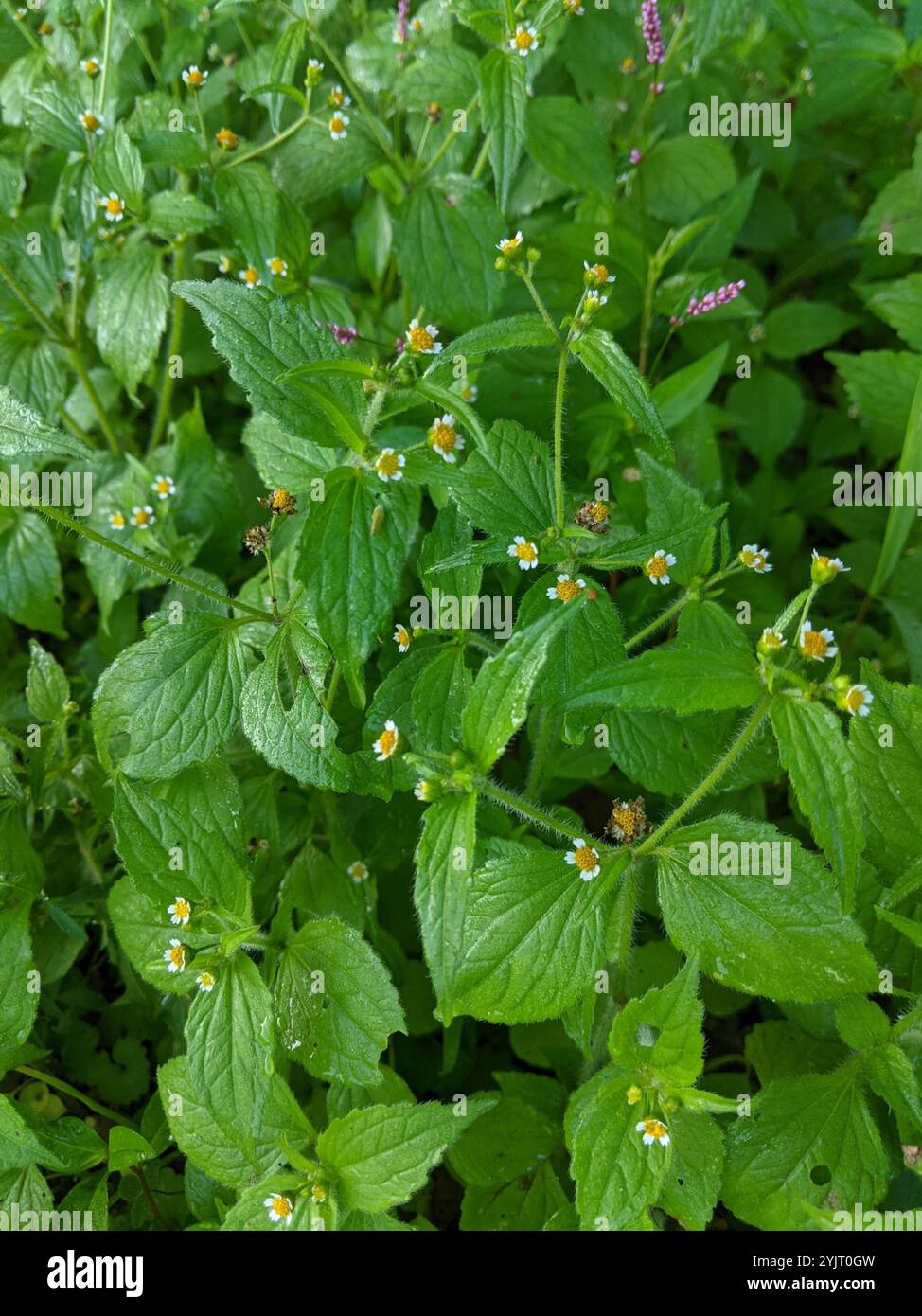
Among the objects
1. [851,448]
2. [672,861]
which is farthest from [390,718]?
[851,448]

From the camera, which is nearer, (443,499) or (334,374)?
(334,374)

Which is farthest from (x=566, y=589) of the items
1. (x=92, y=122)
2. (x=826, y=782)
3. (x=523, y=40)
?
(x=92, y=122)

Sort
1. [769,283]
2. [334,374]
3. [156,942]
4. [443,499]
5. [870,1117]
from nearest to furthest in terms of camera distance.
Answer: [334,374] → [870,1117] → [156,942] → [443,499] → [769,283]

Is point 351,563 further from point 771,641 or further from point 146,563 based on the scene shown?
point 771,641

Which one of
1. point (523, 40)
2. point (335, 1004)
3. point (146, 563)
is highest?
point (523, 40)

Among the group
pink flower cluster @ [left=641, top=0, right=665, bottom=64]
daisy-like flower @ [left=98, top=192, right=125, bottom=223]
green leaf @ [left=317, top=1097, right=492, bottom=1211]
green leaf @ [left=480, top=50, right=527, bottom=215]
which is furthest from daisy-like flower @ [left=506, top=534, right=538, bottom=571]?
pink flower cluster @ [left=641, top=0, right=665, bottom=64]

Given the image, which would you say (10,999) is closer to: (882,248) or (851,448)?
(851,448)
